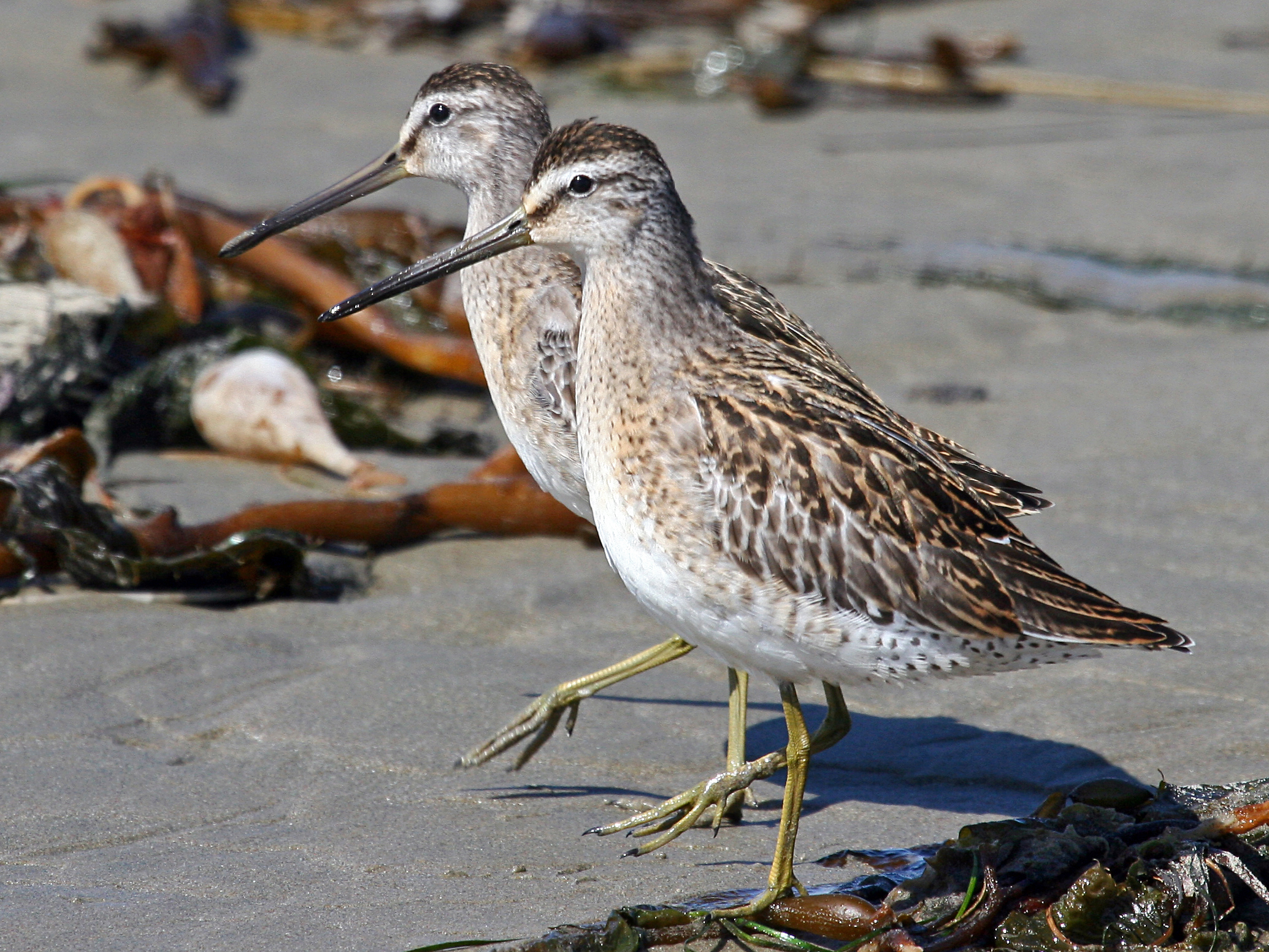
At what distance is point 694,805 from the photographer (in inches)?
127

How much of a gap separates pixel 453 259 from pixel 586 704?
1155 millimetres

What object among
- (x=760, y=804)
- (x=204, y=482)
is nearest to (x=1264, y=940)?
(x=760, y=804)

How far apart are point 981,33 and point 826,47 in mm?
1121

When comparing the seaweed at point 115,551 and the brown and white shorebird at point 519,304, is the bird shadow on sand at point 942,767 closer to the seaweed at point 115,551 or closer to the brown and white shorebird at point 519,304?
the brown and white shorebird at point 519,304

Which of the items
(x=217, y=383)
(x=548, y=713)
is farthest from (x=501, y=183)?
(x=548, y=713)

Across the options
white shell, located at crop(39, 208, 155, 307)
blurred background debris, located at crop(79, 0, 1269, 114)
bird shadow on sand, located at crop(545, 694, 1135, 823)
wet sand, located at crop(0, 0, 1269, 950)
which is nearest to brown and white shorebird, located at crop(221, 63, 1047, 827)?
wet sand, located at crop(0, 0, 1269, 950)

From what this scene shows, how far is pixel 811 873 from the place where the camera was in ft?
10.0

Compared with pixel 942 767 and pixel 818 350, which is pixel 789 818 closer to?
pixel 942 767

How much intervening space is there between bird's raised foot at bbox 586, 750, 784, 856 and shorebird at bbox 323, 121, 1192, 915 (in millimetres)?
112

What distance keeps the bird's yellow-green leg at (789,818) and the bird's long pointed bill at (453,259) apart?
3.70 ft

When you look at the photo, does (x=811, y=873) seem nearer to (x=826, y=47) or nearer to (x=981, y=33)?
(x=826, y=47)

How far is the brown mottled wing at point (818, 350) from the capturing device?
341 cm

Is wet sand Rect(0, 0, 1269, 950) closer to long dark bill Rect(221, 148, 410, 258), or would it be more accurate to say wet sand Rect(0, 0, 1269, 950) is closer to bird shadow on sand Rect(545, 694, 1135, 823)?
bird shadow on sand Rect(545, 694, 1135, 823)

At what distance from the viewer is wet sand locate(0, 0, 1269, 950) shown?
9.75ft
